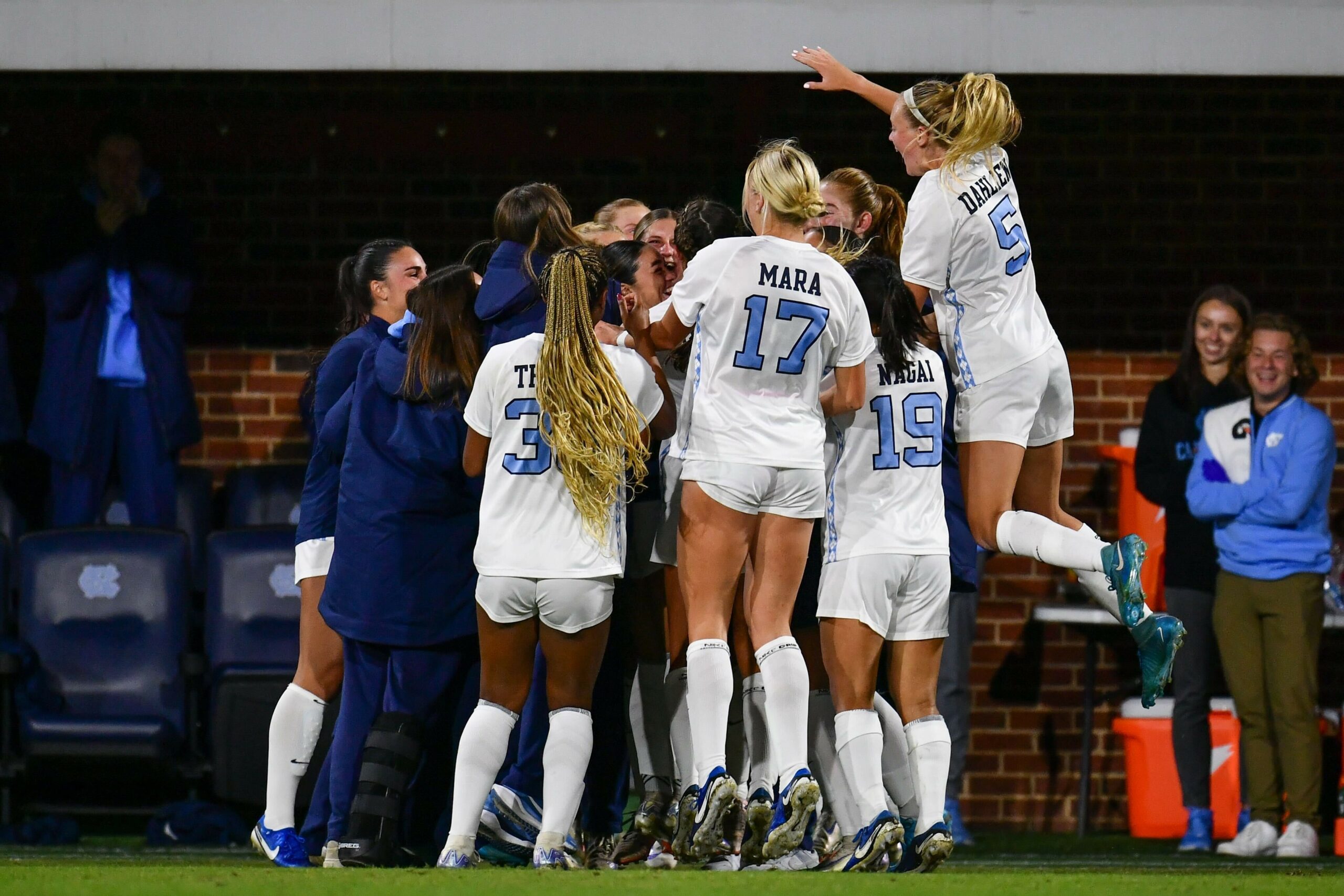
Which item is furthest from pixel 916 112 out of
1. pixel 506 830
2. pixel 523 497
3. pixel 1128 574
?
pixel 506 830

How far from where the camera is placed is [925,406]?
5227 mm

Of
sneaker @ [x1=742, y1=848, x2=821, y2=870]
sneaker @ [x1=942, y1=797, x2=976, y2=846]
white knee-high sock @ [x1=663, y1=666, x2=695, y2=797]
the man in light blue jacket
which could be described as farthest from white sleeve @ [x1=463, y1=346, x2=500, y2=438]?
the man in light blue jacket

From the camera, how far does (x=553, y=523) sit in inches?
198

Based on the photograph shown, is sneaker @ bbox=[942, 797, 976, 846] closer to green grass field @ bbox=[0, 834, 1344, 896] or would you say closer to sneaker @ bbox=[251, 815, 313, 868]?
green grass field @ bbox=[0, 834, 1344, 896]

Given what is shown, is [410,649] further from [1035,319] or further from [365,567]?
[1035,319]

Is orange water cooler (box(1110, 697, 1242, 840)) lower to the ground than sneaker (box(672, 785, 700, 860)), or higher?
lower

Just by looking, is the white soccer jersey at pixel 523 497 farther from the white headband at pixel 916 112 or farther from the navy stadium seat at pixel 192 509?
the navy stadium seat at pixel 192 509

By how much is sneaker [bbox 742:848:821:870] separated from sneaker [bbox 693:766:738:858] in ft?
1.57

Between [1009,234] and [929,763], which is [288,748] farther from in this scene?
[1009,234]

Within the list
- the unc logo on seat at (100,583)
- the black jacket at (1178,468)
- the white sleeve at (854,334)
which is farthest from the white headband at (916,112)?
the unc logo on seat at (100,583)

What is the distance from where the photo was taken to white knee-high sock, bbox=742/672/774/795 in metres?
5.31

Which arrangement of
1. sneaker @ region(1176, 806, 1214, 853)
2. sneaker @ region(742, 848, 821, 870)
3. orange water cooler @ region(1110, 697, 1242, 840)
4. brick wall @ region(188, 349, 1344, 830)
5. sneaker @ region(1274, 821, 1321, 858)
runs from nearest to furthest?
1. sneaker @ region(742, 848, 821, 870)
2. sneaker @ region(1274, 821, 1321, 858)
3. sneaker @ region(1176, 806, 1214, 853)
4. orange water cooler @ region(1110, 697, 1242, 840)
5. brick wall @ region(188, 349, 1344, 830)

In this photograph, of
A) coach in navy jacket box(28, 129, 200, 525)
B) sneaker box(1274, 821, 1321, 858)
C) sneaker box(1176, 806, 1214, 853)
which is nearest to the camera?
sneaker box(1274, 821, 1321, 858)

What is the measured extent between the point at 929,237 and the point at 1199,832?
314 cm
